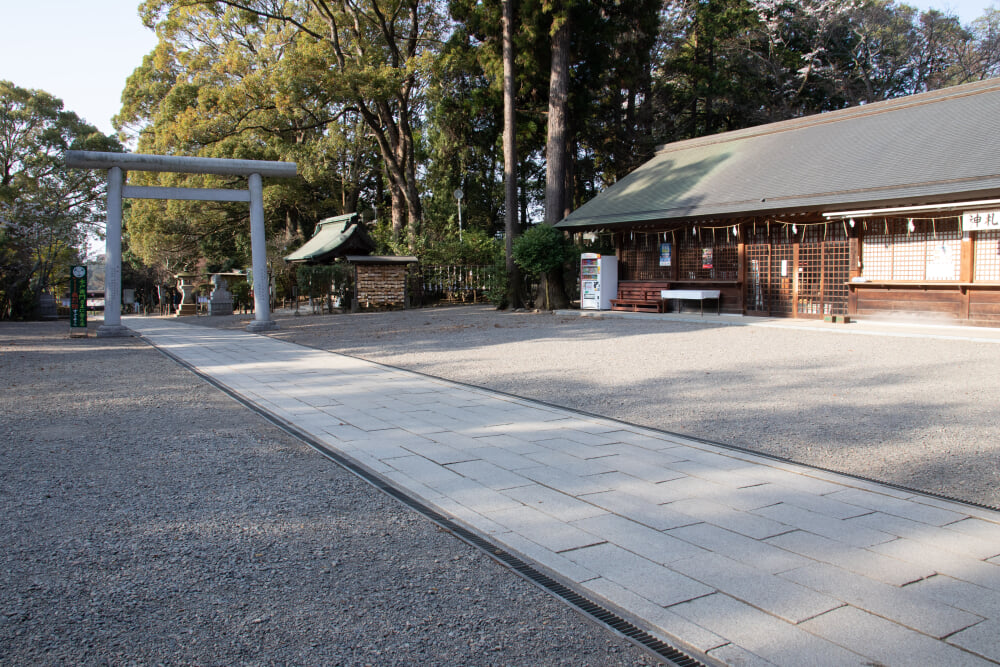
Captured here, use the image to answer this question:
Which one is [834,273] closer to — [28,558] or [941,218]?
[941,218]

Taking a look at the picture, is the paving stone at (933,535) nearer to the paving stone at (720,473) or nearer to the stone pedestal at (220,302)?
the paving stone at (720,473)

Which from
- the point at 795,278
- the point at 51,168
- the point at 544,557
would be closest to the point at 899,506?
the point at 544,557

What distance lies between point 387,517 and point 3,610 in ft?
5.51

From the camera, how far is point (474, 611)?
2.61 m

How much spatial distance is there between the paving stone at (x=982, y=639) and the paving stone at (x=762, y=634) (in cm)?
40

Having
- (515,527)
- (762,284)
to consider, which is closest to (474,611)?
(515,527)

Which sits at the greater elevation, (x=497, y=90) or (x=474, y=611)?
(x=497, y=90)

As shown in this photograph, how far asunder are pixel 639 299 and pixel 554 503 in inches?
615

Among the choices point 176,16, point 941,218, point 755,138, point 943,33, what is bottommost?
point 941,218

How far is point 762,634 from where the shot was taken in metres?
2.39

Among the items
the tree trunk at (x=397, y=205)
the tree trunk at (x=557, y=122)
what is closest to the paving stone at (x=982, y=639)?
the tree trunk at (x=557, y=122)

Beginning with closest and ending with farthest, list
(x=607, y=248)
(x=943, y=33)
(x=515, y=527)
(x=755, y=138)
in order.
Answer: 1. (x=515, y=527)
2. (x=755, y=138)
3. (x=607, y=248)
4. (x=943, y=33)

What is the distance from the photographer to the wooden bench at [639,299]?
18.5m

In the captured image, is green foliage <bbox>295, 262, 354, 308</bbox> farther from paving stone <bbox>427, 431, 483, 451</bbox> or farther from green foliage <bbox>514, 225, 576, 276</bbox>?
paving stone <bbox>427, 431, 483, 451</bbox>
